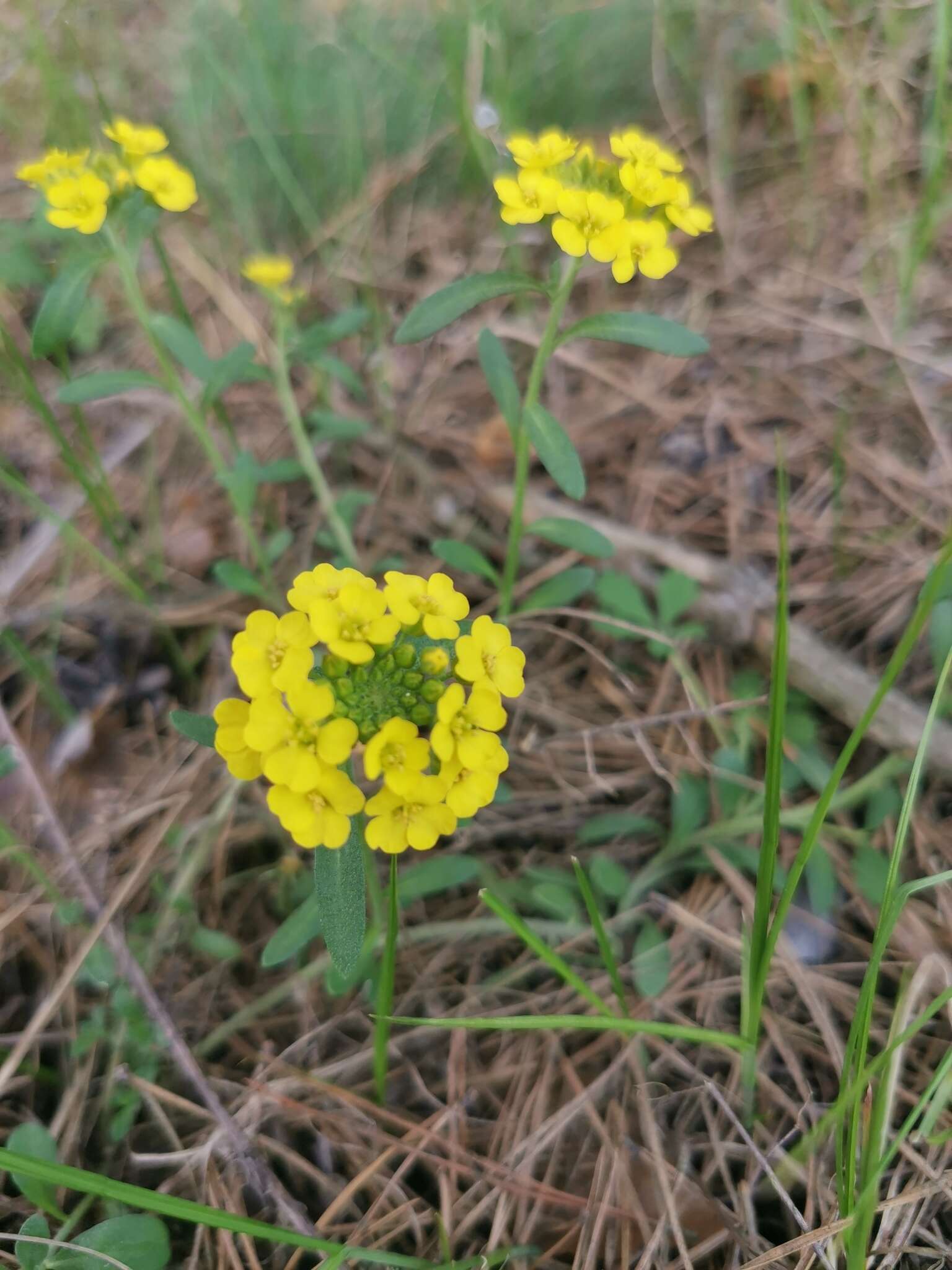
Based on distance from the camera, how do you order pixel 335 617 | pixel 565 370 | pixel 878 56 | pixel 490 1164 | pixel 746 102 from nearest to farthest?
pixel 335 617 → pixel 490 1164 → pixel 565 370 → pixel 878 56 → pixel 746 102

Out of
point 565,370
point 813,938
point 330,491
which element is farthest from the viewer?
point 565,370

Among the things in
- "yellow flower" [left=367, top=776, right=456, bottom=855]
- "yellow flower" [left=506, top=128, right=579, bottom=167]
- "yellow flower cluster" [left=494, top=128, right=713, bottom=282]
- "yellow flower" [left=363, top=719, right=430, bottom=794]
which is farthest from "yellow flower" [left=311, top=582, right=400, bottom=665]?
"yellow flower" [left=506, top=128, right=579, bottom=167]

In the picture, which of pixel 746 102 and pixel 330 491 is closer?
pixel 330 491

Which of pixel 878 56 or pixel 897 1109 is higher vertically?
pixel 878 56

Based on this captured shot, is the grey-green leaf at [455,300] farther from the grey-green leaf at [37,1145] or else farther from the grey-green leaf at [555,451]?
the grey-green leaf at [37,1145]

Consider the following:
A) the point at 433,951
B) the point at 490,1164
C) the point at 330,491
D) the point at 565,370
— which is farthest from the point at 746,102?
the point at 490,1164

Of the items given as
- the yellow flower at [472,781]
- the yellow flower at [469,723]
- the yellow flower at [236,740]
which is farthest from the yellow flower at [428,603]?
the yellow flower at [236,740]

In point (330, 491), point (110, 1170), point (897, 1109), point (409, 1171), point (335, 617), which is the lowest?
point (897, 1109)

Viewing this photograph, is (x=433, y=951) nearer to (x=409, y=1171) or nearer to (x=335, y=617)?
(x=409, y=1171)
